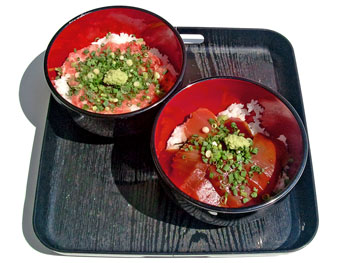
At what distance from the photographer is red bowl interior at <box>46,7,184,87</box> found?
186 centimetres

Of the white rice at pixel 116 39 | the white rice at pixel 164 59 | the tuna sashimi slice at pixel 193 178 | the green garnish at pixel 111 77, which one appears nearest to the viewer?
the tuna sashimi slice at pixel 193 178

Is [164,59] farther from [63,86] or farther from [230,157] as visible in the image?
[230,157]

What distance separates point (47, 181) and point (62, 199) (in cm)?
11

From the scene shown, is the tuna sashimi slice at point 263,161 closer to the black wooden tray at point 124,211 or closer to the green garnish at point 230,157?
the green garnish at point 230,157

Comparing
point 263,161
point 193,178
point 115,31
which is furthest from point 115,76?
point 263,161

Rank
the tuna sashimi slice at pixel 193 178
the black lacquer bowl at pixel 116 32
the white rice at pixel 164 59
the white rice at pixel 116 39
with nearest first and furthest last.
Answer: the tuna sashimi slice at pixel 193 178, the black lacquer bowl at pixel 116 32, the white rice at pixel 164 59, the white rice at pixel 116 39

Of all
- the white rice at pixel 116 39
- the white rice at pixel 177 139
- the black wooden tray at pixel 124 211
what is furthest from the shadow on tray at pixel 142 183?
the white rice at pixel 116 39

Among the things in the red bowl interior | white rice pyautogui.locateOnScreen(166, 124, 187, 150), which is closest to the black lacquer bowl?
the red bowl interior

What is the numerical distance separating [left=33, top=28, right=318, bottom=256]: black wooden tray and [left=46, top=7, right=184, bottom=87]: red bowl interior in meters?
0.29

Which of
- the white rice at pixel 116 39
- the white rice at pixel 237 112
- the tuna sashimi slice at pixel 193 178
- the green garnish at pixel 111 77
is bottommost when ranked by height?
the tuna sashimi slice at pixel 193 178

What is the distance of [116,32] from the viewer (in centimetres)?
208

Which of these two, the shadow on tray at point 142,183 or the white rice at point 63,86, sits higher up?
the white rice at point 63,86

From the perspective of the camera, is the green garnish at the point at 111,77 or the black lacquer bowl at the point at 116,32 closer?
the black lacquer bowl at the point at 116,32

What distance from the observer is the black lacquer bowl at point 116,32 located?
165cm
